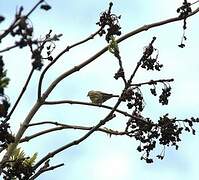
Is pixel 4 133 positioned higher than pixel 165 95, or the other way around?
pixel 165 95

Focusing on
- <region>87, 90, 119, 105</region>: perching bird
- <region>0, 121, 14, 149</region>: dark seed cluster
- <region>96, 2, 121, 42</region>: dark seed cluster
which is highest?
<region>96, 2, 121, 42</region>: dark seed cluster

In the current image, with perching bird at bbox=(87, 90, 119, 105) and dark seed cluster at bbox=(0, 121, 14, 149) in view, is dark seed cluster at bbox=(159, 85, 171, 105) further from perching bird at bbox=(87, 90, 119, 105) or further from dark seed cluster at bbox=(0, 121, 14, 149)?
dark seed cluster at bbox=(0, 121, 14, 149)

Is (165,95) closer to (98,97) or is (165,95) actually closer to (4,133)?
(98,97)

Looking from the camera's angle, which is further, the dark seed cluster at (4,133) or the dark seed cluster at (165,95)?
the dark seed cluster at (165,95)

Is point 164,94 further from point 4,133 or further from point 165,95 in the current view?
point 4,133

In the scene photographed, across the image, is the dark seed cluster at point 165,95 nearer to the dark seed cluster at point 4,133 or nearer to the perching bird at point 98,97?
the perching bird at point 98,97

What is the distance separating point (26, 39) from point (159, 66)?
2.85 metres

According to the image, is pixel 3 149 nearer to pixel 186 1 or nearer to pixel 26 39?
pixel 26 39

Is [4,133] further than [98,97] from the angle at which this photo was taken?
No

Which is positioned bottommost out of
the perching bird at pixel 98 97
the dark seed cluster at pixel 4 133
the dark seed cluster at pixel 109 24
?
the dark seed cluster at pixel 4 133

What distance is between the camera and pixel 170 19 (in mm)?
6777

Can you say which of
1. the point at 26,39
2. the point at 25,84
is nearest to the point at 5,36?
the point at 26,39

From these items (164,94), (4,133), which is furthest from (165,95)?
(4,133)

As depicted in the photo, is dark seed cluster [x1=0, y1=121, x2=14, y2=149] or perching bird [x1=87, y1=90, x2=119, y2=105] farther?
perching bird [x1=87, y1=90, x2=119, y2=105]
